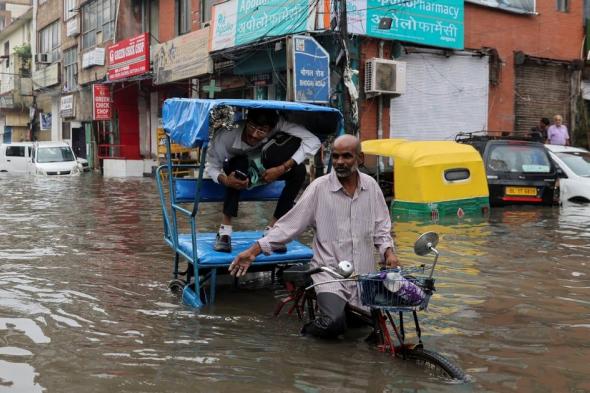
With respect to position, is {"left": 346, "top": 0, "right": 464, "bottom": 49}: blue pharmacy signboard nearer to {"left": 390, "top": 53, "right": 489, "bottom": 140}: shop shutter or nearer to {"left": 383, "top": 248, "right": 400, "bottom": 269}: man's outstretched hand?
{"left": 390, "top": 53, "right": 489, "bottom": 140}: shop shutter


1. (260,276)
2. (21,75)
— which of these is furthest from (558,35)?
(21,75)

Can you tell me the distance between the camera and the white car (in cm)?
1341

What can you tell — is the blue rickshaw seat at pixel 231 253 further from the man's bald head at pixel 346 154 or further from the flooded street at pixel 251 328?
the man's bald head at pixel 346 154

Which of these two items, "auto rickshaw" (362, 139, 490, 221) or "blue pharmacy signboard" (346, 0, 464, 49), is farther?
"blue pharmacy signboard" (346, 0, 464, 49)

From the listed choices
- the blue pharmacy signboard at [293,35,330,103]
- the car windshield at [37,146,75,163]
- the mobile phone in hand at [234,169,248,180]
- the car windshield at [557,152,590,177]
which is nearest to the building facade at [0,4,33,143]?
the car windshield at [37,146,75,163]

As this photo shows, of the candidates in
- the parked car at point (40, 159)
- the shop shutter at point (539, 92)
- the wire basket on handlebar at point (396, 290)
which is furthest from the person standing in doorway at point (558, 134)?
the parked car at point (40, 159)

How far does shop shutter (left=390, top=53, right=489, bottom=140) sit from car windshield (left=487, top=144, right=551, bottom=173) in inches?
190

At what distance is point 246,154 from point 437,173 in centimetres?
611

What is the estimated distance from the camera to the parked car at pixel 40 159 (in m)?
26.2

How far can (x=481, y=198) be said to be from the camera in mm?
11938

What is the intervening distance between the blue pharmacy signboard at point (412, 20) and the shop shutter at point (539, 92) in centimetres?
335

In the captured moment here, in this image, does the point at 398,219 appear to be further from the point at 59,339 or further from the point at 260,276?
the point at 59,339

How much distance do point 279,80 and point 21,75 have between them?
3183 centimetres

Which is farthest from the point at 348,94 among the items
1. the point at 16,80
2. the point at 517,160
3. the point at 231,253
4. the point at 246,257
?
the point at 16,80
